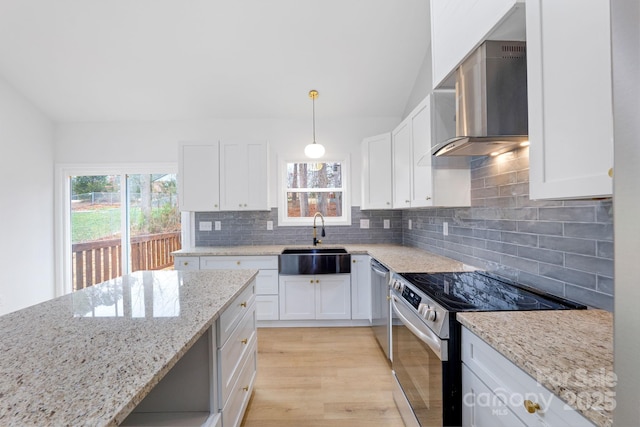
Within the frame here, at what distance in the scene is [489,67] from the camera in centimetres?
136

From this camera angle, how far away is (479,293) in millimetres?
1387

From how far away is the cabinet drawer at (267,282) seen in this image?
3.05m

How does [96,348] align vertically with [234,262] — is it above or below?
above

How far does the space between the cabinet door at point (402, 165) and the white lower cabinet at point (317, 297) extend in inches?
40.0

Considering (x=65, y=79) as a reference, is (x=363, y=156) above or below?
below

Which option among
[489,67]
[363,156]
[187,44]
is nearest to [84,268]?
[187,44]

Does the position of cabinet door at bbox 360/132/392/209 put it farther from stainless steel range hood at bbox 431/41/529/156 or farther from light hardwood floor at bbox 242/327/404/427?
stainless steel range hood at bbox 431/41/529/156

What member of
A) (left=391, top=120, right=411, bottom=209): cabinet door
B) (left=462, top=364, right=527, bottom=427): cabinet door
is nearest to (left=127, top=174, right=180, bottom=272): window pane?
(left=391, top=120, right=411, bottom=209): cabinet door

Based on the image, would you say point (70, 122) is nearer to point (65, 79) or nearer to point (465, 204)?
point (65, 79)

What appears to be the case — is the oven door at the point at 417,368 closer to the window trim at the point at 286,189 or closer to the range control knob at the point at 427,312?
the range control knob at the point at 427,312

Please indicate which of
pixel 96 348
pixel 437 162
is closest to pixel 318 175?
pixel 437 162

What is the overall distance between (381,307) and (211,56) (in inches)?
115

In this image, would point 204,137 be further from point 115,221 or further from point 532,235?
point 532,235

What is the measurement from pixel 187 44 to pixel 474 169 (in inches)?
111
